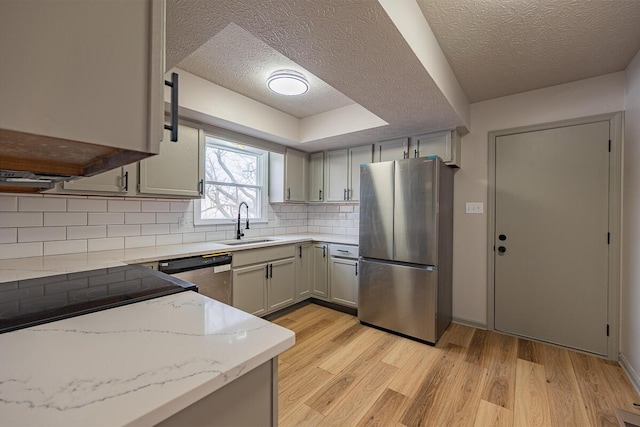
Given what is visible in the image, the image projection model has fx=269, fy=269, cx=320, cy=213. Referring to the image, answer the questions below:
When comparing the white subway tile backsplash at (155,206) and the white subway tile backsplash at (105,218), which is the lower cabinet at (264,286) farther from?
the white subway tile backsplash at (105,218)

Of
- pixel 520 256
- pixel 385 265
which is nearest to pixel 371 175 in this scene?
pixel 385 265

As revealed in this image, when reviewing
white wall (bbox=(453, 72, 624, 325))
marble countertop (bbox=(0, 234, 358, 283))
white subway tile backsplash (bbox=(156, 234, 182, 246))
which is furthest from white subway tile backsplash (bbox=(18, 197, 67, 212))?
white wall (bbox=(453, 72, 624, 325))

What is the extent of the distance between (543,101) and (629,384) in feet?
7.83

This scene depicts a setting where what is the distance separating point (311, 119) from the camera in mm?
3330

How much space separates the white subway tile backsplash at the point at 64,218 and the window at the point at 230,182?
0.93 metres

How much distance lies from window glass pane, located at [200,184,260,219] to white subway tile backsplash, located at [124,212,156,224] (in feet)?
1.69

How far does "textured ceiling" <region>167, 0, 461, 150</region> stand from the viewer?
124 cm

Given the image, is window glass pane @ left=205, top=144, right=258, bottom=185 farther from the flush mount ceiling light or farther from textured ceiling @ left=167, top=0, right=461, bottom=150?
textured ceiling @ left=167, top=0, right=461, bottom=150

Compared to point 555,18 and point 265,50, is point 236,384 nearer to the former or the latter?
point 265,50

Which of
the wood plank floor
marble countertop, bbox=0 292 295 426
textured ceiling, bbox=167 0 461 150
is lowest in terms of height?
the wood plank floor

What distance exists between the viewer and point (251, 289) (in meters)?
2.74

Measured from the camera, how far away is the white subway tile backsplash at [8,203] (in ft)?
5.91

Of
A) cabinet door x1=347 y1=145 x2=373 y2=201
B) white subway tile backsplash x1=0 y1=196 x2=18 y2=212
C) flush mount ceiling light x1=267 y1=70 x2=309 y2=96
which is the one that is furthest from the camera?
cabinet door x1=347 y1=145 x2=373 y2=201

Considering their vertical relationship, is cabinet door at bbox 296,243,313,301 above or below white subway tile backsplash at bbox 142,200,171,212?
below
